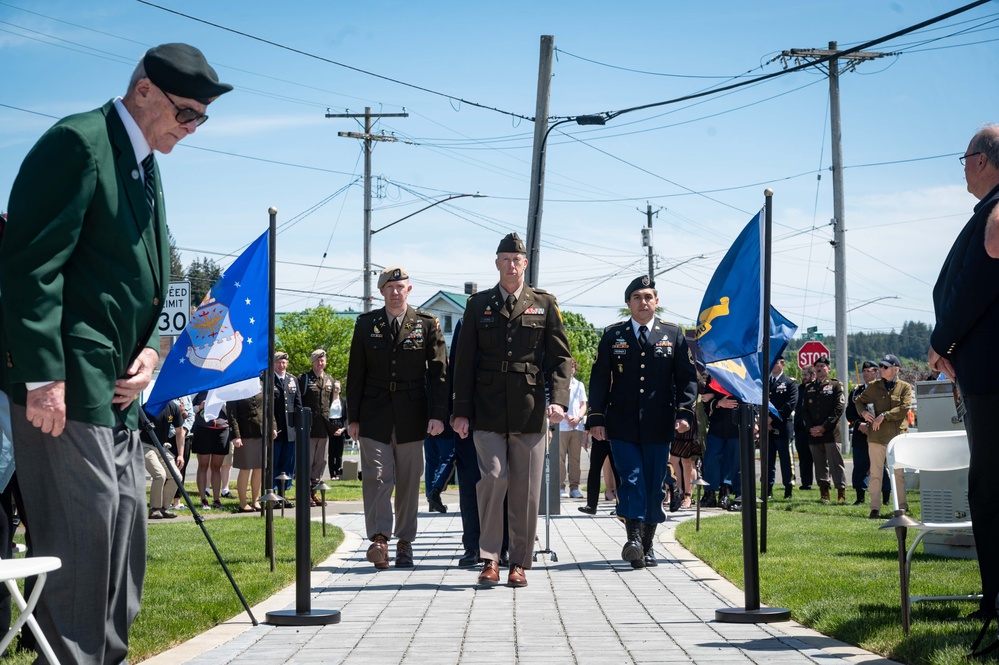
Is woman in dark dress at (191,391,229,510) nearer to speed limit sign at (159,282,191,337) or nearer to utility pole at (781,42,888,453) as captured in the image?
speed limit sign at (159,282,191,337)

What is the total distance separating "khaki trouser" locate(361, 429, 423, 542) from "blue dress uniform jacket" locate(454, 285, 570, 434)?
3.23ft

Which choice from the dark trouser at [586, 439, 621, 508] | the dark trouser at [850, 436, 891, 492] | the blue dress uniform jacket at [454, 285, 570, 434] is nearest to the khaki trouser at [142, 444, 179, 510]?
the dark trouser at [586, 439, 621, 508]

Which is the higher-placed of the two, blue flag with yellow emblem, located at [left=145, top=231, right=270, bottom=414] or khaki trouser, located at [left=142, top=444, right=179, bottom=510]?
blue flag with yellow emblem, located at [left=145, top=231, right=270, bottom=414]

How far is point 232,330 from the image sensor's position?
9.30 meters

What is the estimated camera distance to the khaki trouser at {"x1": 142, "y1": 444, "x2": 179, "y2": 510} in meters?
14.1

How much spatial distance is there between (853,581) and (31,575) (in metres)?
5.81

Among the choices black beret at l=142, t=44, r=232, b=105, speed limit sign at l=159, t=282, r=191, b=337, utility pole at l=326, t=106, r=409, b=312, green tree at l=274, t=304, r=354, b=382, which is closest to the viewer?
black beret at l=142, t=44, r=232, b=105

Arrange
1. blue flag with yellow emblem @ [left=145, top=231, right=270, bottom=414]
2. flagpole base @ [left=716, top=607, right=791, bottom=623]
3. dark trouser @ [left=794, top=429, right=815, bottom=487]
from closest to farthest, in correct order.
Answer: flagpole base @ [left=716, top=607, right=791, bottom=623], blue flag with yellow emblem @ [left=145, top=231, right=270, bottom=414], dark trouser @ [left=794, top=429, right=815, bottom=487]

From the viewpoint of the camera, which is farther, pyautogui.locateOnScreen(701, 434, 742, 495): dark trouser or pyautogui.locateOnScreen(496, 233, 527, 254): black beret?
pyautogui.locateOnScreen(701, 434, 742, 495): dark trouser

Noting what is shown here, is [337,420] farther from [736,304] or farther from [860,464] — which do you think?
[736,304]

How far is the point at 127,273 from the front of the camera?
400cm

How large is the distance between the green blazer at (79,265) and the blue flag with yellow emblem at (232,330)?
16.4 ft

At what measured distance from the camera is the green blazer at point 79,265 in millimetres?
3703

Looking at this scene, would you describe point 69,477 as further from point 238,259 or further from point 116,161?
point 238,259
